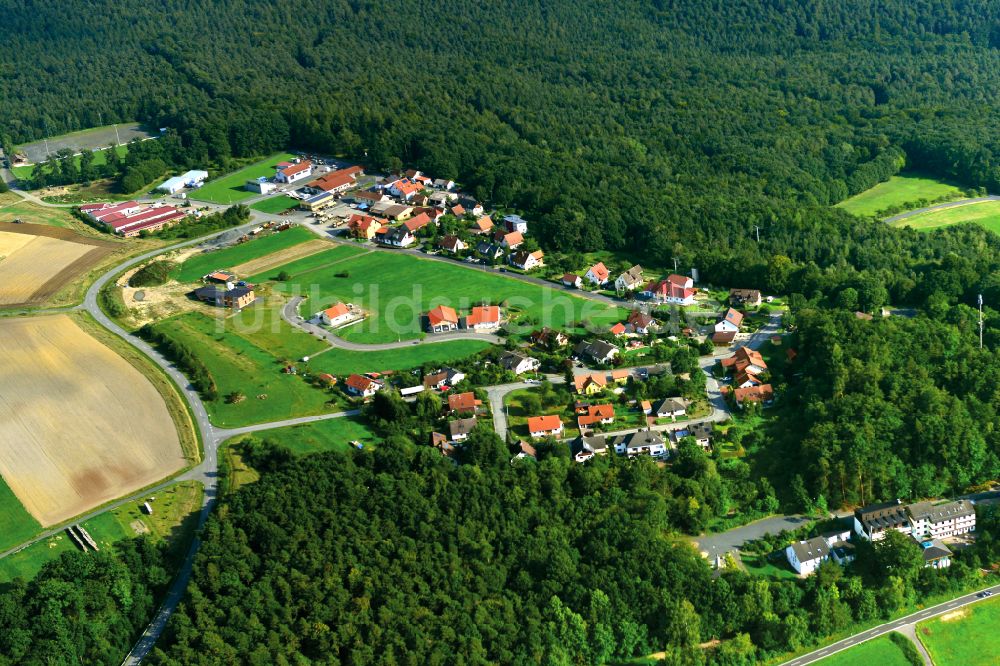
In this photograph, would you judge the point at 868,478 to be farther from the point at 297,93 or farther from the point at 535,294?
the point at 297,93

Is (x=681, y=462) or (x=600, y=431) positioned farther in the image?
(x=600, y=431)

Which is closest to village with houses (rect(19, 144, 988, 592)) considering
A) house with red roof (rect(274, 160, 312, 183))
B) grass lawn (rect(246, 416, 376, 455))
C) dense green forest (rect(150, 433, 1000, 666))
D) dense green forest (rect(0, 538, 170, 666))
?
grass lawn (rect(246, 416, 376, 455))

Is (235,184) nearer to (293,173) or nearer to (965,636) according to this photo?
(293,173)

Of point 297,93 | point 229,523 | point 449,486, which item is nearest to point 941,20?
point 297,93

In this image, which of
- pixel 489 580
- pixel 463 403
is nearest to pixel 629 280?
pixel 463 403

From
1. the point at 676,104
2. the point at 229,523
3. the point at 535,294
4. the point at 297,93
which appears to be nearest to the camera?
the point at 229,523

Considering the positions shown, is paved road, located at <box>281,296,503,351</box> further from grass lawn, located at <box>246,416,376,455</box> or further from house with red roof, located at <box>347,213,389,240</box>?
house with red roof, located at <box>347,213,389,240</box>

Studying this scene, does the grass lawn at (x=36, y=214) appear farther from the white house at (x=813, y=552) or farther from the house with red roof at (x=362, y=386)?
the white house at (x=813, y=552)
